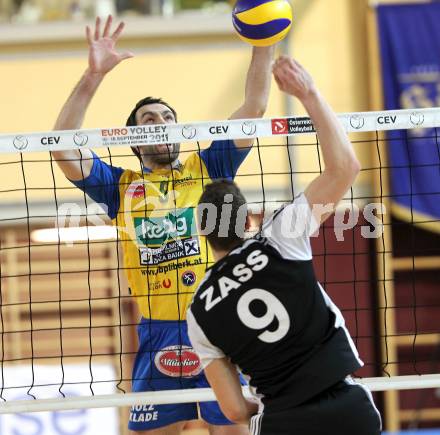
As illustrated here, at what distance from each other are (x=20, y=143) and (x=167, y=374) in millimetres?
1473

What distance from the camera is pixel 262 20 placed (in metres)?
4.89

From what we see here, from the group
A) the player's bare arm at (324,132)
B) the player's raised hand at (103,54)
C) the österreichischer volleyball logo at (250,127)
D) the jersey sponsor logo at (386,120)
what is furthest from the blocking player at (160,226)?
the player's bare arm at (324,132)

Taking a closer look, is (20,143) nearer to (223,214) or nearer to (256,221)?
(223,214)

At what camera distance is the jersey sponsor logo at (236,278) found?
3467mm

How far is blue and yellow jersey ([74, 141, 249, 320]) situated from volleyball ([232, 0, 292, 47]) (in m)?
0.61

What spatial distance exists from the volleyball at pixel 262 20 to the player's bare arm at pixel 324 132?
1.54m

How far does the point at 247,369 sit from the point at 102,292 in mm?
7195

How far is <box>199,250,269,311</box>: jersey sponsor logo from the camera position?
347 centimetres

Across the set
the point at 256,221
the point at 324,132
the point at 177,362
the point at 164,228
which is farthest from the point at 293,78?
the point at 256,221

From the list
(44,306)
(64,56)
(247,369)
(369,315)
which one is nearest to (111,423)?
(44,306)

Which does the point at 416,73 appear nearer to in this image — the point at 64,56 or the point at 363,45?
the point at 363,45

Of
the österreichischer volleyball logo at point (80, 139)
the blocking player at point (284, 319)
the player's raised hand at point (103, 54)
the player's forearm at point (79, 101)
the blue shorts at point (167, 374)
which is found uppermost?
the player's raised hand at point (103, 54)

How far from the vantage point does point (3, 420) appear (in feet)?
31.1

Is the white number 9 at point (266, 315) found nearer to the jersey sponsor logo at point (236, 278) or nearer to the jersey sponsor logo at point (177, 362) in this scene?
the jersey sponsor logo at point (236, 278)
